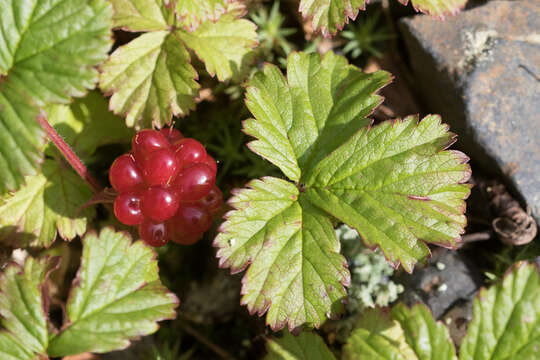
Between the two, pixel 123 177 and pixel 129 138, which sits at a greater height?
pixel 123 177

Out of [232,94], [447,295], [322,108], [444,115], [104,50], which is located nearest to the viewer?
[104,50]

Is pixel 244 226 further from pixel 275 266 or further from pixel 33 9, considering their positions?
pixel 33 9

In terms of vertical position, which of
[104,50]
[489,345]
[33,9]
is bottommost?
[489,345]

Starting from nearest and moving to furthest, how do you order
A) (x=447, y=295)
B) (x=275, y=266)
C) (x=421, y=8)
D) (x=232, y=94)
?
(x=275, y=266)
(x=421, y=8)
(x=447, y=295)
(x=232, y=94)

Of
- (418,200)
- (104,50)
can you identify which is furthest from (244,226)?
(104,50)

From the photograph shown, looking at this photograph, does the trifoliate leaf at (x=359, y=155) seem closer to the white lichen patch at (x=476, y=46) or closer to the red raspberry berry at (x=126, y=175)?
the red raspberry berry at (x=126, y=175)

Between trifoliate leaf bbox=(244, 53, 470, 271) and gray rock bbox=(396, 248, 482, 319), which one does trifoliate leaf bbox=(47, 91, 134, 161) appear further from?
gray rock bbox=(396, 248, 482, 319)

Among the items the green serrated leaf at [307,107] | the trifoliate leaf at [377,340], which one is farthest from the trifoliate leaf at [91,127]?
the trifoliate leaf at [377,340]
